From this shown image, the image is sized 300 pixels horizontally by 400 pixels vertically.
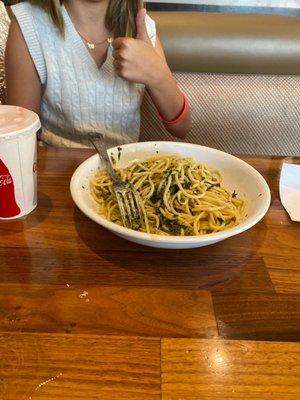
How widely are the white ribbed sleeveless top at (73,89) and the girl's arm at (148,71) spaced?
0.50 feet

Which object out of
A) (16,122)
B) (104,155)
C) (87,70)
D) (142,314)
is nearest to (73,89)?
(87,70)

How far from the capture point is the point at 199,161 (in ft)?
3.43

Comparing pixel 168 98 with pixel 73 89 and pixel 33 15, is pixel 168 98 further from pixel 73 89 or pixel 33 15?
pixel 33 15

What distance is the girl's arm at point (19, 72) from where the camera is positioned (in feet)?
4.22

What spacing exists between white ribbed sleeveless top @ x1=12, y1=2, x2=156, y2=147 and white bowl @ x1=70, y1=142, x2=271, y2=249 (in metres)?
0.40

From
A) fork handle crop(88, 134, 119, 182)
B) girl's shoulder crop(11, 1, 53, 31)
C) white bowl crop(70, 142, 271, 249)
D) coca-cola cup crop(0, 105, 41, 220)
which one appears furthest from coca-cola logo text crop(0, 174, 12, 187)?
girl's shoulder crop(11, 1, 53, 31)

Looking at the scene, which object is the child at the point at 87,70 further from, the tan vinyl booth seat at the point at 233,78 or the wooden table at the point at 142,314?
the wooden table at the point at 142,314

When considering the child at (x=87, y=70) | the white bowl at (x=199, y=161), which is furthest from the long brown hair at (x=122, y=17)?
the white bowl at (x=199, y=161)

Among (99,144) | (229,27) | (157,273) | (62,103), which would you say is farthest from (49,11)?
(157,273)

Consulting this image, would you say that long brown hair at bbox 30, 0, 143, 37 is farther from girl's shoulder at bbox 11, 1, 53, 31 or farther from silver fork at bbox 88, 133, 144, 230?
silver fork at bbox 88, 133, 144, 230

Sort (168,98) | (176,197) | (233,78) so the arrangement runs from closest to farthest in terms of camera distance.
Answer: (176,197) → (168,98) → (233,78)

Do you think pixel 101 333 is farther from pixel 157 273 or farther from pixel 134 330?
pixel 157 273

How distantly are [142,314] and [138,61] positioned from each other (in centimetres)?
84

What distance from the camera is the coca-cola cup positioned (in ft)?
2.41
